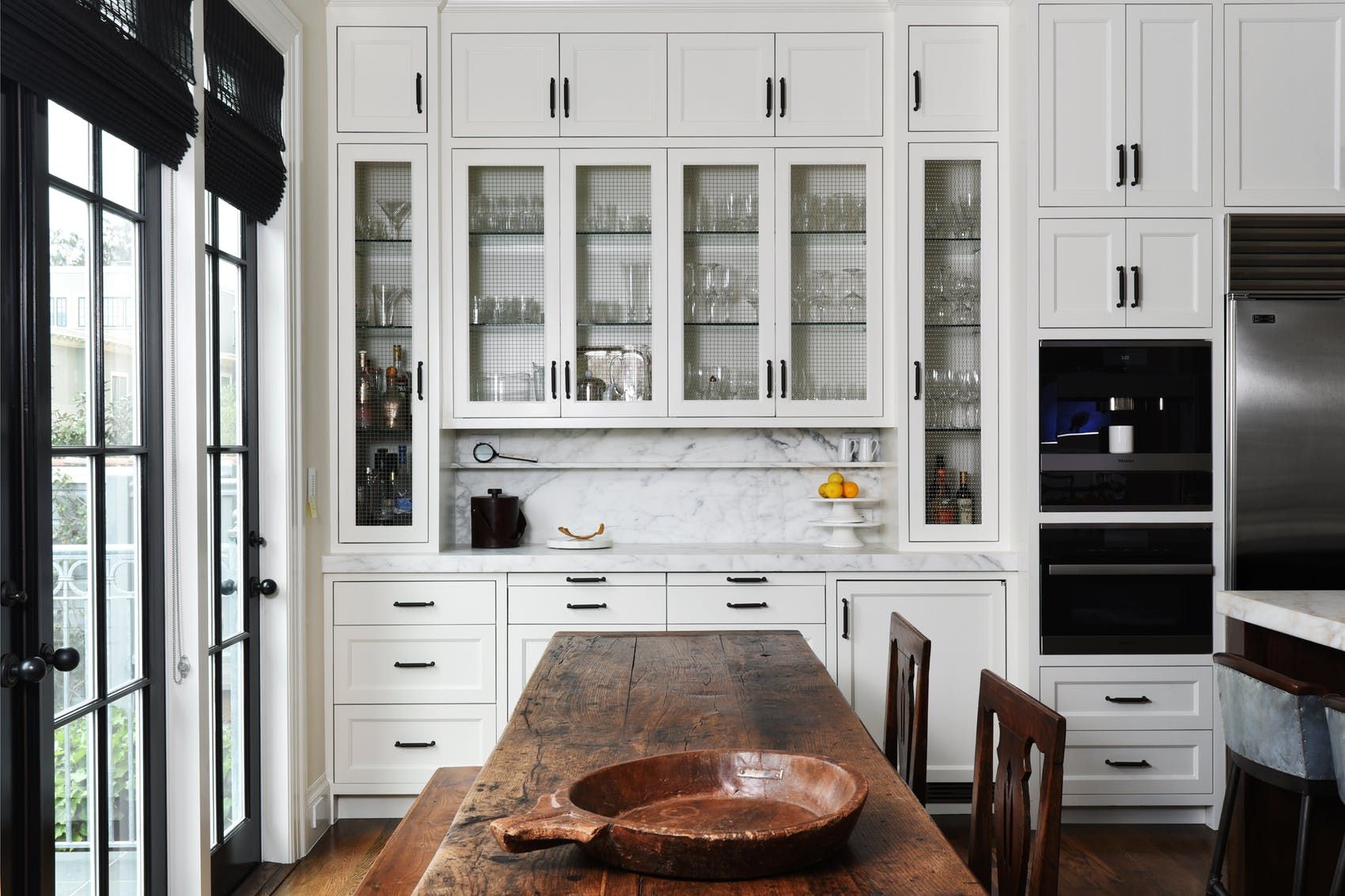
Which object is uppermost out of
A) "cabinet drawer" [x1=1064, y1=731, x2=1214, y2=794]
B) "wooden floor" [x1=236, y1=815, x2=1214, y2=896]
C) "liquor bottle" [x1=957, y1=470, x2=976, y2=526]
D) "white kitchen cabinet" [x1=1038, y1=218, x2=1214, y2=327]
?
"white kitchen cabinet" [x1=1038, y1=218, x2=1214, y2=327]

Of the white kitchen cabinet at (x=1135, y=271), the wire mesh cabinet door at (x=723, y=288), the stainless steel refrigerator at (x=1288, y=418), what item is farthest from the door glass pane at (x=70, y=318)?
the stainless steel refrigerator at (x=1288, y=418)

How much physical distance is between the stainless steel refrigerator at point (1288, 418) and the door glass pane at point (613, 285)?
2.09 meters

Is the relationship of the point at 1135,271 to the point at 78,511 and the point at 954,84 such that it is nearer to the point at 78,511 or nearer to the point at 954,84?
the point at 954,84

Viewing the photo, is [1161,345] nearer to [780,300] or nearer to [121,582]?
[780,300]

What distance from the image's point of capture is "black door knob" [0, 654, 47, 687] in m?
1.94

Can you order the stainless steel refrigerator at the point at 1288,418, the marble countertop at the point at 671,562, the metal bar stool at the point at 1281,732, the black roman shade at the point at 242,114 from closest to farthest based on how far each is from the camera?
the metal bar stool at the point at 1281,732
the black roman shade at the point at 242,114
the stainless steel refrigerator at the point at 1288,418
the marble countertop at the point at 671,562

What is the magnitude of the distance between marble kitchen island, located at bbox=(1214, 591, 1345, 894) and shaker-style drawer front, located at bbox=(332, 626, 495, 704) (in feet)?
7.77

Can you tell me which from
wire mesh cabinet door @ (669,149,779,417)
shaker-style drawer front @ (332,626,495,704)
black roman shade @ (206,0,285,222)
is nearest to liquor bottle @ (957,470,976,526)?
wire mesh cabinet door @ (669,149,779,417)

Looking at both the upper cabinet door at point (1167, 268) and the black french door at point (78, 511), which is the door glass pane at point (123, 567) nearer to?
the black french door at point (78, 511)

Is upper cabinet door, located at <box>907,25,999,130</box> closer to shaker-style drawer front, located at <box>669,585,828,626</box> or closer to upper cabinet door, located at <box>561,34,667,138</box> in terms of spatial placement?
upper cabinet door, located at <box>561,34,667,138</box>

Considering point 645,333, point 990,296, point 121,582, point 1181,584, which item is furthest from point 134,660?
point 1181,584

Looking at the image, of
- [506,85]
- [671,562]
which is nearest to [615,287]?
[506,85]

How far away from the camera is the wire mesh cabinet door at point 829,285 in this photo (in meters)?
3.79

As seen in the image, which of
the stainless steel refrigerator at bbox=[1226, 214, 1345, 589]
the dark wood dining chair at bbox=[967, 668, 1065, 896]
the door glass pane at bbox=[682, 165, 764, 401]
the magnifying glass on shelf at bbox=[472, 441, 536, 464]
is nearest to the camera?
the dark wood dining chair at bbox=[967, 668, 1065, 896]
